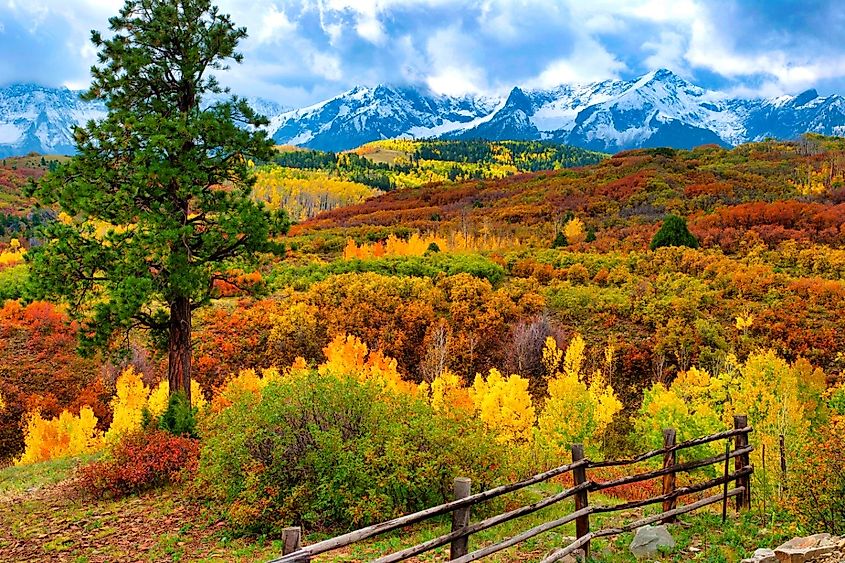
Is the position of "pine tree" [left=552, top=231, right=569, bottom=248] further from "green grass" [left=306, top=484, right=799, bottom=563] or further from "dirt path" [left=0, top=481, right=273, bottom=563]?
"dirt path" [left=0, top=481, right=273, bottom=563]

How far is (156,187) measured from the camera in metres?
13.9

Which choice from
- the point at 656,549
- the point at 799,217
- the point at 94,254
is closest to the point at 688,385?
the point at 656,549

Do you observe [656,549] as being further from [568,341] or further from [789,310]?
[789,310]

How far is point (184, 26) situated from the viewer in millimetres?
14016

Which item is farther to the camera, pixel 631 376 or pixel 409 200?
pixel 409 200

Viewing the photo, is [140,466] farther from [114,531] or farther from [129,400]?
[129,400]

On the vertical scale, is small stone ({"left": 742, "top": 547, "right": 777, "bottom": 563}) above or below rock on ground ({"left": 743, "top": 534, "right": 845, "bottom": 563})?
below

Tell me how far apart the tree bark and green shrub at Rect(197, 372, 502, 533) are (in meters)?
4.50

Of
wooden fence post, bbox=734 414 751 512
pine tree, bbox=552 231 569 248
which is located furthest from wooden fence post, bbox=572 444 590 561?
pine tree, bbox=552 231 569 248

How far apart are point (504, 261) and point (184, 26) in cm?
3070

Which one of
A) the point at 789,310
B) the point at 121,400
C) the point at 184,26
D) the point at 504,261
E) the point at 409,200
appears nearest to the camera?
the point at 184,26

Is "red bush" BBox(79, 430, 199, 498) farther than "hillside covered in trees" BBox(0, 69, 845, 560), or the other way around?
"red bush" BBox(79, 430, 199, 498)

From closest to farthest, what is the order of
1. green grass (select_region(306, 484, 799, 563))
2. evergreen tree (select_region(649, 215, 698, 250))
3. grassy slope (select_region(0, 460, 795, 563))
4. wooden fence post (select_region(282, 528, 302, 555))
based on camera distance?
wooden fence post (select_region(282, 528, 302, 555))
green grass (select_region(306, 484, 799, 563))
grassy slope (select_region(0, 460, 795, 563))
evergreen tree (select_region(649, 215, 698, 250))

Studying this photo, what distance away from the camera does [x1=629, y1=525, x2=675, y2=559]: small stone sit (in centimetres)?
762
